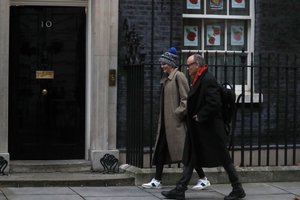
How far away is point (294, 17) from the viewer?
11.0 m

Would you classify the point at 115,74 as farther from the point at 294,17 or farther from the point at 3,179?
the point at 294,17

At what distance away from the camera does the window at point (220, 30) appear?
10.9 m

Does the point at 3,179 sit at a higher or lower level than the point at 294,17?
lower

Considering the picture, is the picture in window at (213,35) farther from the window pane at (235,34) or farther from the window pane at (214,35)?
the window pane at (235,34)

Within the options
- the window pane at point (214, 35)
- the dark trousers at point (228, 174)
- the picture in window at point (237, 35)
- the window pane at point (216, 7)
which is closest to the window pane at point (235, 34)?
the picture in window at point (237, 35)

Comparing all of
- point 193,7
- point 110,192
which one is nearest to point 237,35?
A: point 193,7

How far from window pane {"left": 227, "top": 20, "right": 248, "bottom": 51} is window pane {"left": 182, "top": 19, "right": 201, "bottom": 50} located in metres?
0.55

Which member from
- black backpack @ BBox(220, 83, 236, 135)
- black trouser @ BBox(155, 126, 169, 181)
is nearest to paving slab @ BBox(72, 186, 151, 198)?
black trouser @ BBox(155, 126, 169, 181)

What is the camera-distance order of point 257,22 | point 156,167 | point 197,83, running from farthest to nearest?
point 257,22 → point 156,167 → point 197,83

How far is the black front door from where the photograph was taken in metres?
10.2

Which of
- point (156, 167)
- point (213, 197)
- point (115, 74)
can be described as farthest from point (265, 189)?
point (115, 74)

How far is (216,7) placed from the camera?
432 inches

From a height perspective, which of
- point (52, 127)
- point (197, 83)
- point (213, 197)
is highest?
point (197, 83)

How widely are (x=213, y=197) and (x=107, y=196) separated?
4.56ft
